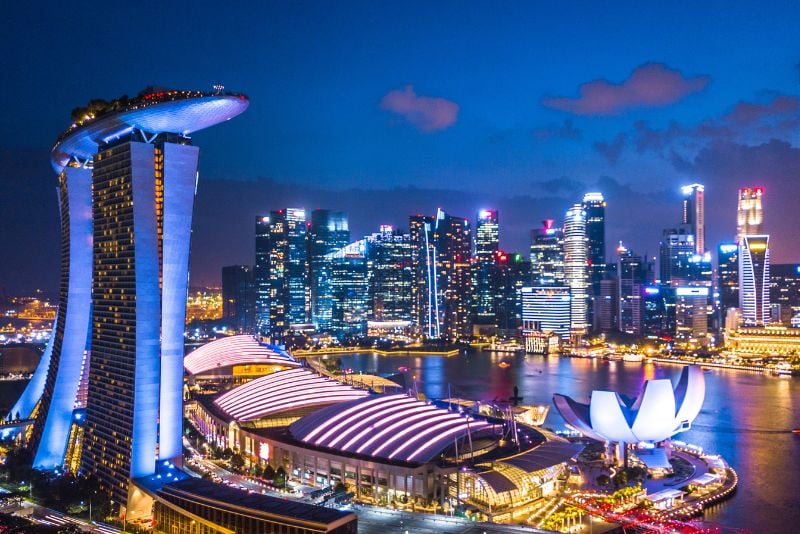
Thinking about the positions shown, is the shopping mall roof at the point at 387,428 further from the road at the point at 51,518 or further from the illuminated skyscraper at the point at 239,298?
the illuminated skyscraper at the point at 239,298

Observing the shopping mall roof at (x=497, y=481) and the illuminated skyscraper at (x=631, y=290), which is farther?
the illuminated skyscraper at (x=631, y=290)

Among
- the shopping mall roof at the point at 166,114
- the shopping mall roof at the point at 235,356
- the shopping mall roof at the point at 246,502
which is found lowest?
the shopping mall roof at the point at 246,502

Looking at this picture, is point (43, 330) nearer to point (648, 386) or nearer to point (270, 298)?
point (270, 298)

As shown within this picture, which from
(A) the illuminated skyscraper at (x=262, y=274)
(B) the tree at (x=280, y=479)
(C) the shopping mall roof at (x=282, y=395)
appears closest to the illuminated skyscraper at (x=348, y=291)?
(A) the illuminated skyscraper at (x=262, y=274)

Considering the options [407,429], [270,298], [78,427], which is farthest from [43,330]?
[407,429]

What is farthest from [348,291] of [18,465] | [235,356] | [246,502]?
[246,502]

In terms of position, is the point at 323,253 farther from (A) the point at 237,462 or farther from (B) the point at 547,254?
(A) the point at 237,462
